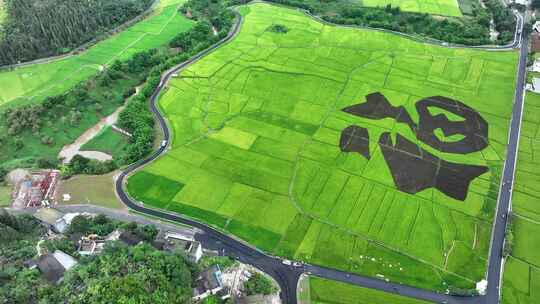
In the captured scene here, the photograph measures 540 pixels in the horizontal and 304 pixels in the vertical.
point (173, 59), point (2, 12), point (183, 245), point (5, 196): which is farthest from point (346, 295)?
point (2, 12)

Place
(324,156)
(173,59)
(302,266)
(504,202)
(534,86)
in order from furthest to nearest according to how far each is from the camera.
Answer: (173,59)
(534,86)
(324,156)
(504,202)
(302,266)

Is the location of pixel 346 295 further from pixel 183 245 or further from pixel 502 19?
pixel 502 19

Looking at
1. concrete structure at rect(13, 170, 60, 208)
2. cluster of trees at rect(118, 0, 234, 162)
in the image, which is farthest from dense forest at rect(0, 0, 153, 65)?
concrete structure at rect(13, 170, 60, 208)

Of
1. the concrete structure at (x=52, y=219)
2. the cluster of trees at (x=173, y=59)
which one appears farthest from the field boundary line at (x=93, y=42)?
the concrete structure at (x=52, y=219)

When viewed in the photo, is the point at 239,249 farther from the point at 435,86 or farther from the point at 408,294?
the point at 435,86

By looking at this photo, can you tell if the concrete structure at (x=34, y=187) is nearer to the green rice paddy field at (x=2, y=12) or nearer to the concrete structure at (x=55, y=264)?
the concrete structure at (x=55, y=264)

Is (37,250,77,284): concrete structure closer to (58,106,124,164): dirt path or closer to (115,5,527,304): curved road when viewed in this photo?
(115,5,527,304): curved road
